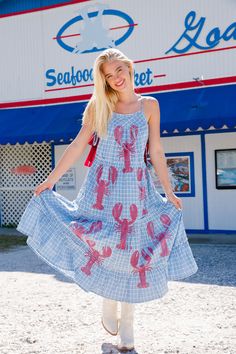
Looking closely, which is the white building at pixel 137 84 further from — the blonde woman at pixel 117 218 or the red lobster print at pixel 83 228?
the red lobster print at pixel 83 228

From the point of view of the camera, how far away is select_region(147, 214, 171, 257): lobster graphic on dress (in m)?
3.46

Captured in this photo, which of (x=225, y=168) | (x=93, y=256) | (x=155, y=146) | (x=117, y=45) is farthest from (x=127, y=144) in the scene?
(x=117, y=45)

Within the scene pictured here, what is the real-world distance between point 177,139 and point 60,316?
683 centimetres

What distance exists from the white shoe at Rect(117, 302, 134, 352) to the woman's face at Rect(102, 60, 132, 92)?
1.44 meters

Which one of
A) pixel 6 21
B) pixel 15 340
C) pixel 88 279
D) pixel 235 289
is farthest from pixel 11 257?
pixel 6 21

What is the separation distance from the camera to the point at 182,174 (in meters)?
10.9

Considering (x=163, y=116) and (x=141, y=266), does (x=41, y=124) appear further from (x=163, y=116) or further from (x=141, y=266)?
(x=141, y=266)

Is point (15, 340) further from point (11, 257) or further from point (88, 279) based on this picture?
point (11, 257)

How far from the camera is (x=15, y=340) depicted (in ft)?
13.2

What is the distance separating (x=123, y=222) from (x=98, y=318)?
143cm

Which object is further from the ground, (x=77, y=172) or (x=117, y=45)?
(x=117, y=45)

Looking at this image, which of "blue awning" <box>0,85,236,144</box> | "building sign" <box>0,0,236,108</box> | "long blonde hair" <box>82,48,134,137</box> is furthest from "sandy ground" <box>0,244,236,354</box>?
"building sign" <box>0,0,236,108</box>

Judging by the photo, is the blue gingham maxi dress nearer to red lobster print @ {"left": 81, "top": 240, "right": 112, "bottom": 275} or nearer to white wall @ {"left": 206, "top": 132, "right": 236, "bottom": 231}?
red lobster print @ {"left": 81, "top": 240, "right": 112, "bottom": 275}

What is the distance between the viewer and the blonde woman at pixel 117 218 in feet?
11.3
